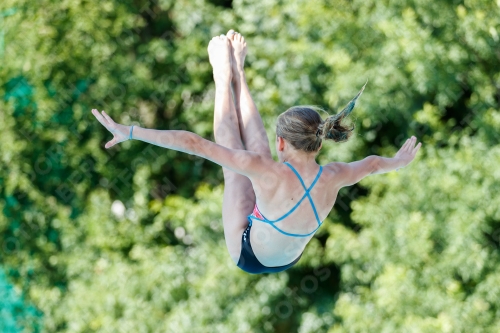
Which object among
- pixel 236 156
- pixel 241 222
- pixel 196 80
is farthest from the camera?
pixel 196 80

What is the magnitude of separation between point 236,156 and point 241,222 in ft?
1.61

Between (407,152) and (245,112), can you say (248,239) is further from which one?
(407,152)

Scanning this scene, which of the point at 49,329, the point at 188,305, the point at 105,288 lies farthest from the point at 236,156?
the point at 49,329

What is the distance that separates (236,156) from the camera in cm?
252

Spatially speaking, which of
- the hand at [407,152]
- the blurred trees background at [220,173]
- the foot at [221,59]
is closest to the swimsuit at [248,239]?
the hand at [407,152]

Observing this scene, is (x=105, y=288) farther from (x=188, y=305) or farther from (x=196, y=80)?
(x=196, y=80)

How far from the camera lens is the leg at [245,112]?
304 centimetres

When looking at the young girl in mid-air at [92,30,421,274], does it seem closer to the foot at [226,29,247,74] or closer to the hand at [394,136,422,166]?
the hand at [394,136,422,166]

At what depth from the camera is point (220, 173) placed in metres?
7.39

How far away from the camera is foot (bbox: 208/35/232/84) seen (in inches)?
127

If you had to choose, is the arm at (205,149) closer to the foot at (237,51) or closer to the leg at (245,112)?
the leg at (245,112)

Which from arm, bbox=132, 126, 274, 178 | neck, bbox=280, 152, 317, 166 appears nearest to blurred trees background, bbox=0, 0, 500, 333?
neck, bbox=280, 152, 317, 166

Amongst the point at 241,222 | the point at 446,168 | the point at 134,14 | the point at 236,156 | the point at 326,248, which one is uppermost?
the point at 236,156

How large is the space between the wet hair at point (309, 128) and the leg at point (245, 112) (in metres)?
0.17
